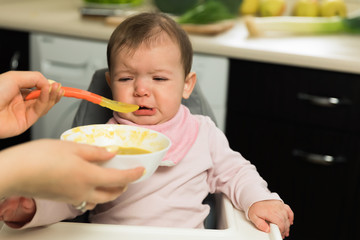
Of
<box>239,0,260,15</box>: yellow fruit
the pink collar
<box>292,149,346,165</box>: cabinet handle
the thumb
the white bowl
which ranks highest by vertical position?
<box>239,0,260,15</box>: yellow fruit

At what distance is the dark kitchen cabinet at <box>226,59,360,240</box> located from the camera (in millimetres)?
1902

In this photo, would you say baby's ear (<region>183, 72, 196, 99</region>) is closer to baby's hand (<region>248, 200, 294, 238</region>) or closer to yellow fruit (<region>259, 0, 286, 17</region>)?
baby's hand (<region>248, 200, 294, 238</region>)

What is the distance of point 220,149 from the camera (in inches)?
47.0

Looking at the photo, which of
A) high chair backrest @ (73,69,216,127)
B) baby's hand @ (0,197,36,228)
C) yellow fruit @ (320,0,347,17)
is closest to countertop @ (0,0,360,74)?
yellow fruit @ (320,0,347,17)

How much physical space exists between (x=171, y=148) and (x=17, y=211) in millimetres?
371

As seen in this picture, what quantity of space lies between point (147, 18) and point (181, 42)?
95mm

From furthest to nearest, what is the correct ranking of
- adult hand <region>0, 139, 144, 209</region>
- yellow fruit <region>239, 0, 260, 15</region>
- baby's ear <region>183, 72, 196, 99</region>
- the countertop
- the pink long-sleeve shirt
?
yellow fruit <region>239, 0, 260, 15</region> → the countertop → baby's ear <region>183, 72, 196, 99</region> → the pink long-sleeve shirt → adult hand <region>0, 139, 144, 209</region>

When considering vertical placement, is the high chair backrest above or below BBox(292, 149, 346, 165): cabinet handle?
above

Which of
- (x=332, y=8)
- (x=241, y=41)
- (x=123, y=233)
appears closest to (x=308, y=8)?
(x=332, y=8)

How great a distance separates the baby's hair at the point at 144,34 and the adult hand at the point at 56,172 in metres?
0.42

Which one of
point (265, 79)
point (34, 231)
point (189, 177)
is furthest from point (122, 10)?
point (34, 231)

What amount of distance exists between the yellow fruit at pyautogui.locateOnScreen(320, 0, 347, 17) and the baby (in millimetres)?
1359

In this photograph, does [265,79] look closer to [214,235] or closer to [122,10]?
[122,10]

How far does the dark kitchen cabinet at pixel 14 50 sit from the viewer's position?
2309 mm
